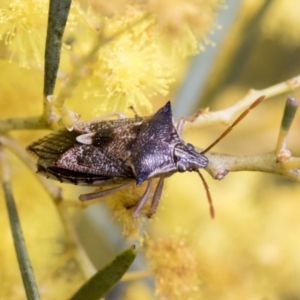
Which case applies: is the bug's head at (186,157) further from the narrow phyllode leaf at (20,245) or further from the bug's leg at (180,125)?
the narrow phyllode leaf at (20,245)

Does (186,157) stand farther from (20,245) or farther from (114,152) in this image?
(20,245)

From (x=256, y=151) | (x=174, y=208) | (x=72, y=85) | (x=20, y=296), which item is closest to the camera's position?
(x=72, y=85)

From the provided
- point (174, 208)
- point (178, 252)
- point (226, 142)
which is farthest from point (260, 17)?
point (178, 252)

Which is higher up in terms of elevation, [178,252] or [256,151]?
[178,252]

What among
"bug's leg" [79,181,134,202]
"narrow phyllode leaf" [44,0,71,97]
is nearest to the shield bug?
"bug's leg" [79,181,134,202]

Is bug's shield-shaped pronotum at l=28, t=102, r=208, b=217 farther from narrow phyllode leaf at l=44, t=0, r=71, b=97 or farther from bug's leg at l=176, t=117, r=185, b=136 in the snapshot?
narrow phyllode leaf at l=44, t=0, r=71, b=97

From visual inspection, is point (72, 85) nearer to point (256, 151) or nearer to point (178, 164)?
point (178, 164)
